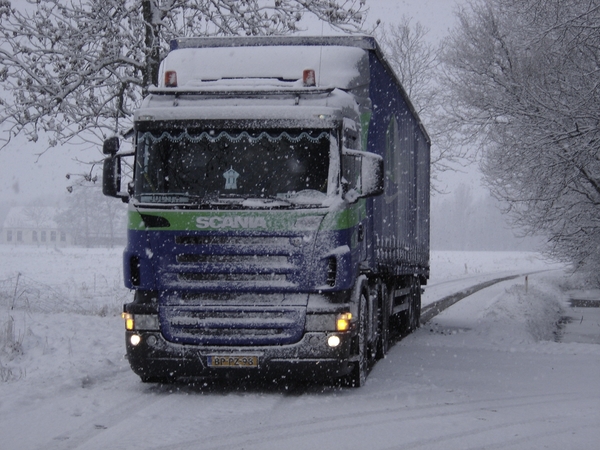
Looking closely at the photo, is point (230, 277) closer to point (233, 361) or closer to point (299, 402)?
point (233, 361)

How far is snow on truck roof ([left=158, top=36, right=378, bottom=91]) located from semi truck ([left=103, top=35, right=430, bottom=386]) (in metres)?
0.19

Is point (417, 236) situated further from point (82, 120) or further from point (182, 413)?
point (182, 413)

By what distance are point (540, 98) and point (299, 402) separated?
9805 mm

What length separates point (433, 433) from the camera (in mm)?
6586

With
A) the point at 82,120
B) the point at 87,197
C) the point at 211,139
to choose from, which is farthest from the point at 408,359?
the point at 87,197

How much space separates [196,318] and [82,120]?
8338mm

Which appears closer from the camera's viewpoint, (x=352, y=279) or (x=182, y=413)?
(x=182, y=413)

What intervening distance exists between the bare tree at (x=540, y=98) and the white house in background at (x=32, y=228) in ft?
367

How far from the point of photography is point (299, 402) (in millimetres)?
8023

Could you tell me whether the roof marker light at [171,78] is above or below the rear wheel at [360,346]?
above

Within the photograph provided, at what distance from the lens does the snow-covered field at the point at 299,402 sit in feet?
20.8

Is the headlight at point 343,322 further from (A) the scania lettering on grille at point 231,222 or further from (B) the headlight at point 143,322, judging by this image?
(B) the headlight at point 143,322

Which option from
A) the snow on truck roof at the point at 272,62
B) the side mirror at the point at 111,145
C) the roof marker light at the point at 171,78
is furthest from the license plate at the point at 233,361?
the roof marker light at the point at 171,78

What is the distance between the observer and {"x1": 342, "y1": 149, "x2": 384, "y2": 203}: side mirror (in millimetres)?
8211
